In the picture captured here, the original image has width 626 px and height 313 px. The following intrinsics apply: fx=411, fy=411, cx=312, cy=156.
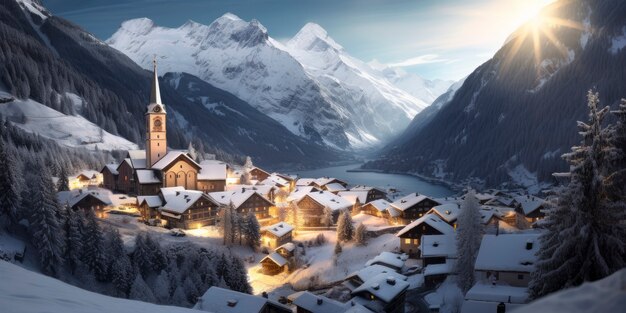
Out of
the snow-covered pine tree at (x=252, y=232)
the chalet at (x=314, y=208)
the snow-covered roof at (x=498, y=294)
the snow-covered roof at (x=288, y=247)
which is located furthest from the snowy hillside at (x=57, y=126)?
the snow-covered roof at (x=498, y=294)

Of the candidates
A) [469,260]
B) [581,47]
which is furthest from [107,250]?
[581,47]

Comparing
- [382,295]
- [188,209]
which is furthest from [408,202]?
[382,295]

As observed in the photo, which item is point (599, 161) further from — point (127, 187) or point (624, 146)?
point (127, 187)

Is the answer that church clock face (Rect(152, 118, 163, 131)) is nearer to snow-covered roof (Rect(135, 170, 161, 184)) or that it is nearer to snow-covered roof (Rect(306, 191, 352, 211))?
snow-covered roof (Rect(135, 170, 161, 184))

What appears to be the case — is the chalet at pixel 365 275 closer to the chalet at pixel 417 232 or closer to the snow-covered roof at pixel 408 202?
the chalet at pixel 417 232

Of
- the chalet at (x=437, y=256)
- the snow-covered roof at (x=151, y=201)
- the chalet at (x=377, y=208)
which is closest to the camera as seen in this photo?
the chalet at (x=437, y=256)

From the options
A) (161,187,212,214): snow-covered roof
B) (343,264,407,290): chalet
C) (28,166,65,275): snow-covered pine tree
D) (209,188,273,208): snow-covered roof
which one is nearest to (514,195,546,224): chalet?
(343,264,407,290): chalet

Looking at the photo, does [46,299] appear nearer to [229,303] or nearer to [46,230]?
[229,303]
